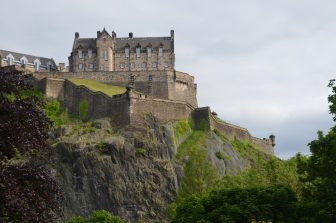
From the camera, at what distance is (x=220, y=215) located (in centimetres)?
3797

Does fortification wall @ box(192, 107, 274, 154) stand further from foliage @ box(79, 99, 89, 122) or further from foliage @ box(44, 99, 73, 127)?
foliage @ box(44, 99, 73, 127)

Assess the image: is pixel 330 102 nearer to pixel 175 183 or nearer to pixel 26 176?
pixel 26 176

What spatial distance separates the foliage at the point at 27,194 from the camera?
50.5 ft

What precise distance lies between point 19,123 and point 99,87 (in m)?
67.3

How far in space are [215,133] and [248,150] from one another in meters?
8.04

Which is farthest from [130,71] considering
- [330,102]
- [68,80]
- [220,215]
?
[330,102]

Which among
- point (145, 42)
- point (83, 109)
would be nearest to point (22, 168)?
point (83, 109)

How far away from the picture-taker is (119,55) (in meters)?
95.8

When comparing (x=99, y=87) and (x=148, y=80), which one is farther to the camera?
(x=148, y=80)

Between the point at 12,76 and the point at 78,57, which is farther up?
the point at 78,57

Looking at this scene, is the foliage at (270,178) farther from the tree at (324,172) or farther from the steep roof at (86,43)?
the steep roof at (86,43)

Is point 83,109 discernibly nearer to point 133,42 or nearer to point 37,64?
point 133,42

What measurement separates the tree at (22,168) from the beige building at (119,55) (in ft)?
251

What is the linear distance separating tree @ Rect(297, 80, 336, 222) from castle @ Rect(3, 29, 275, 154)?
1653 inches
